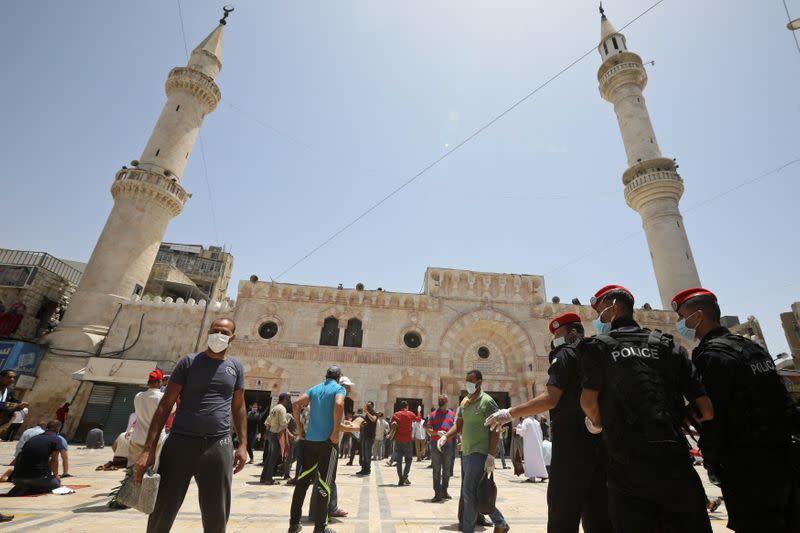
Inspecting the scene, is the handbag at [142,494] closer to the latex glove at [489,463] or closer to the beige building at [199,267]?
the latex glove at [489,463]

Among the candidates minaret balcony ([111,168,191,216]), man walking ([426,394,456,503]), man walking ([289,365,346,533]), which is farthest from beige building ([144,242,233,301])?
man walking ([289,365,346,533])

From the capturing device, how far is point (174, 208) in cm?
2145

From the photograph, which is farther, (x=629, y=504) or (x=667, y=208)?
(x=667, y=208)

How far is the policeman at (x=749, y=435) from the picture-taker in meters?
2.39

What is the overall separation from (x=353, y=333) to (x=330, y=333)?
118 cm

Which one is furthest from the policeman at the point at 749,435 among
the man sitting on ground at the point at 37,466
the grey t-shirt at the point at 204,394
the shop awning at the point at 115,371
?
the shop awning at the point at 115,371

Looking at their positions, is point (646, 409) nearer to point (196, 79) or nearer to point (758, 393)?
point (758, 393)

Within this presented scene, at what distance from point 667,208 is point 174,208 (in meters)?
28.3

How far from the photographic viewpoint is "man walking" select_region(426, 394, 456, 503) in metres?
6.70

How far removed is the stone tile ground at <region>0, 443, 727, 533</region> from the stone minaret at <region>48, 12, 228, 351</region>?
44.7 ft

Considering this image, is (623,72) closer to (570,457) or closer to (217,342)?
(570,457)

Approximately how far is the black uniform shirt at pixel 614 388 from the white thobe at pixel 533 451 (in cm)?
775

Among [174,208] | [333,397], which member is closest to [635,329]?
[333,397]

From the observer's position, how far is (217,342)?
3338 mm
